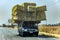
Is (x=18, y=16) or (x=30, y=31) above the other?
(x=18, y=16)

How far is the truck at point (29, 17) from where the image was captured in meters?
34.0

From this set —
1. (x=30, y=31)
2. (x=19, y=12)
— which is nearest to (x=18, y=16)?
(x=19, y=12)

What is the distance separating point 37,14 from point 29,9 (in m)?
1.37

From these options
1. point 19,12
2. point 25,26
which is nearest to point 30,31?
point 25,26

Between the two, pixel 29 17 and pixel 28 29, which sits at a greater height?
pixel 29 17

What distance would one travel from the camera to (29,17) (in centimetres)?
3528

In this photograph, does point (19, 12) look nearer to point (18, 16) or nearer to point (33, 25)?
point (18, 16)

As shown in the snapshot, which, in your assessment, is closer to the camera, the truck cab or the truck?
the truck cab

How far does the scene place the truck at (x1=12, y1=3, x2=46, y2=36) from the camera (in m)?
34.0

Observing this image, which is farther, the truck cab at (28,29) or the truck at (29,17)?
the truck at (29,17)

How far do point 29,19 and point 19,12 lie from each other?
1962mm

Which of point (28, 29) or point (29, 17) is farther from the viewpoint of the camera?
point (29, 17)

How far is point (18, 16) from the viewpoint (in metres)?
34.2

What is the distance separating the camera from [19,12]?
113 feet
